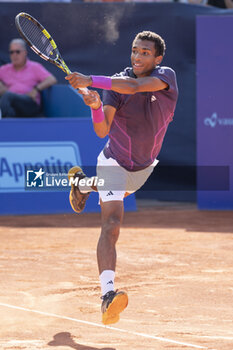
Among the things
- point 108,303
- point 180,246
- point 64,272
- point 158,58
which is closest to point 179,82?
point 180,246

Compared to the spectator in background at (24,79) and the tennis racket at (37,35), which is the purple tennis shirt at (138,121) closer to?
the tennis racket at (37,35)

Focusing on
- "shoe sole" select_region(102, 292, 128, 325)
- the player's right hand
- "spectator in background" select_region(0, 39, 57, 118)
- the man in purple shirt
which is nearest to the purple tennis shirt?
the man in purple shirt

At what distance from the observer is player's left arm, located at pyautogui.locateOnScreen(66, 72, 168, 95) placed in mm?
4391

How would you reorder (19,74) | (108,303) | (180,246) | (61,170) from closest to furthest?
(108,303) < (180,246) < (61,170) < (19,74)

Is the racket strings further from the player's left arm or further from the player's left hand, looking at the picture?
the player's left hand

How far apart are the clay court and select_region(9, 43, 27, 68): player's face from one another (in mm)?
2301

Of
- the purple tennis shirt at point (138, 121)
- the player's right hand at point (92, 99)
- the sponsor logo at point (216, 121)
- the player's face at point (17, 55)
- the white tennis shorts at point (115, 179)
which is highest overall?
the player's right hand at point (92, 99)

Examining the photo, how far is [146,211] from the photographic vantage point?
996 centimetres

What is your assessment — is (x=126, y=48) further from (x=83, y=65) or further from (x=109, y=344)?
(x=109, y=344)

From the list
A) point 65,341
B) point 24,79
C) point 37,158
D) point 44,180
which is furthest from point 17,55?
point 65,341

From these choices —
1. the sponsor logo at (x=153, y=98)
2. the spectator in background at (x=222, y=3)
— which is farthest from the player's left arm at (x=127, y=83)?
the spectator in background at (x=222, y=3)

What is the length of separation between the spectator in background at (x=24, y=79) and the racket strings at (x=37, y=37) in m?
4.81

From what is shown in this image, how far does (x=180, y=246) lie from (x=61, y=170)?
2382 millimetres

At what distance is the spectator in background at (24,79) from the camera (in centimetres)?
1028
